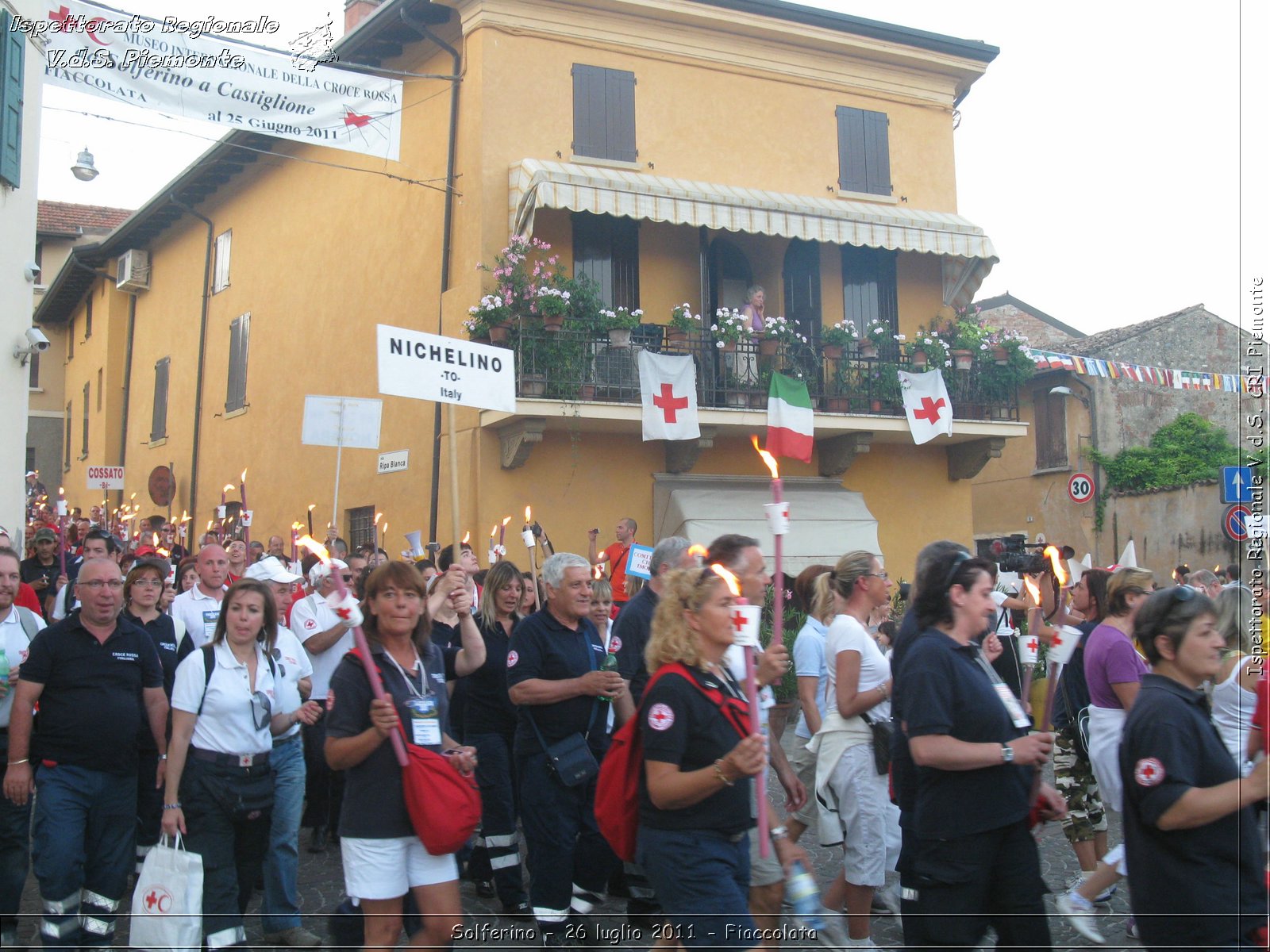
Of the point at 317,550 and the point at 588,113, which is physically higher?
the point at 588,113

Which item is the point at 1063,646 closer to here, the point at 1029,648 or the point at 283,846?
the point at 1029,648

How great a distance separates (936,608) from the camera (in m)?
4.27

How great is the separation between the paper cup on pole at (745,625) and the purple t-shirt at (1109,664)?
116 inches

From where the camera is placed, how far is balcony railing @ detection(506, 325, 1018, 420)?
14969mm

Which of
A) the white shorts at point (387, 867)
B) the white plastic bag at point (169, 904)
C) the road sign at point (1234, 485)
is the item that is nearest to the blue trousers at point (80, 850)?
the white plastic bag at point (169, 904)

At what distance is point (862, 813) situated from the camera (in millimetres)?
5664

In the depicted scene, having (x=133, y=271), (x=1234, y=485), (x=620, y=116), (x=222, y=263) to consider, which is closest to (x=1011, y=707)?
(x=1234, y=485)

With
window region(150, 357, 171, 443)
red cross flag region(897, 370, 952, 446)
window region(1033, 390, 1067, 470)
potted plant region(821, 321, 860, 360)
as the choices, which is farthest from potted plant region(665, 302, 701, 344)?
window region(150, 357, 171, 443)

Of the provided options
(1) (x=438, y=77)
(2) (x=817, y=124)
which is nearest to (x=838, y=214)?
(2) (x=817, y=124)

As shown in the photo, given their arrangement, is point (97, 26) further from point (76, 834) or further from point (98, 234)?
point (98, 234)

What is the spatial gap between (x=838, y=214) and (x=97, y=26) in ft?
32.8

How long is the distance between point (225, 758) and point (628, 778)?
2173 mm

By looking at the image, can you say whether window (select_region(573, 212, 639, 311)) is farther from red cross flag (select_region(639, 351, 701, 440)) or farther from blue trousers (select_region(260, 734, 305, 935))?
blue trousers (select_region(260, 734, 305, 935))

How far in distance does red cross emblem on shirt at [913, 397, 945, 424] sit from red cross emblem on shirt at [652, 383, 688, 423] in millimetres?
3919
